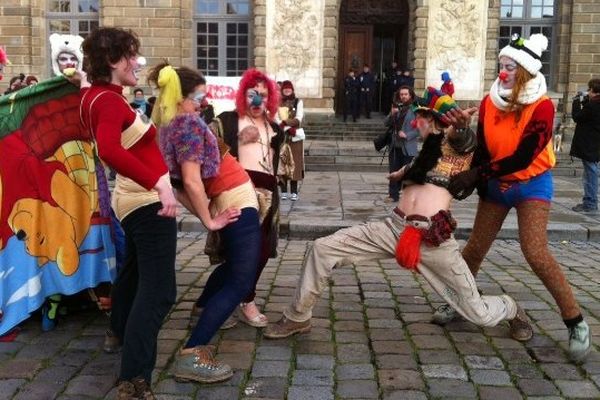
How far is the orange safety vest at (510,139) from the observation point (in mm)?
4160

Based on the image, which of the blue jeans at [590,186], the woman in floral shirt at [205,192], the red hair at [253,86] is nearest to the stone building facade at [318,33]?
the blue jeans at [590,186]

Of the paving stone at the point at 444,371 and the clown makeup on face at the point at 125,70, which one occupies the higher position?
the clown makeup on face at the point at 125,70

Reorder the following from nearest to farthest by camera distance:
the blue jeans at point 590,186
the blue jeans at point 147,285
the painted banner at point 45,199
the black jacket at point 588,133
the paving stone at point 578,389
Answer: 1. the blue jeans at point 147,285
2. the paving stone at point 578,389
3. the painted banner at point 45,199
4. the blue jeans at point 590,186
5. the black jacket at point 588,133

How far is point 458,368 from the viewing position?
3.95m

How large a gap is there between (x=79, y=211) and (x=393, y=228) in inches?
79.6

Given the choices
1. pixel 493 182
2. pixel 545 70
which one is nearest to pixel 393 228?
pixel 493 182

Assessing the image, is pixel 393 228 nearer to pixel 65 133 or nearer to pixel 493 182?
pixel 493 182

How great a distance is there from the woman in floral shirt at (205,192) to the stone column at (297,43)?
51.7ft

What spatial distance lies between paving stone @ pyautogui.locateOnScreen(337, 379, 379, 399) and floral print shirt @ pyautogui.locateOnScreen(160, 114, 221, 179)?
1.37 metres

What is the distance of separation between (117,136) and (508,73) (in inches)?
96.4

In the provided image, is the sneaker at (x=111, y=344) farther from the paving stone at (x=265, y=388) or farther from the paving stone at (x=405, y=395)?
the paving stone at (x=405, y=395)

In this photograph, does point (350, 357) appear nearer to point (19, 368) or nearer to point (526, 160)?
point (526, 160)

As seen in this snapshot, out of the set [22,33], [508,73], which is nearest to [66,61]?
[508,73]

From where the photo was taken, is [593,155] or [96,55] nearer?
[96,55]
